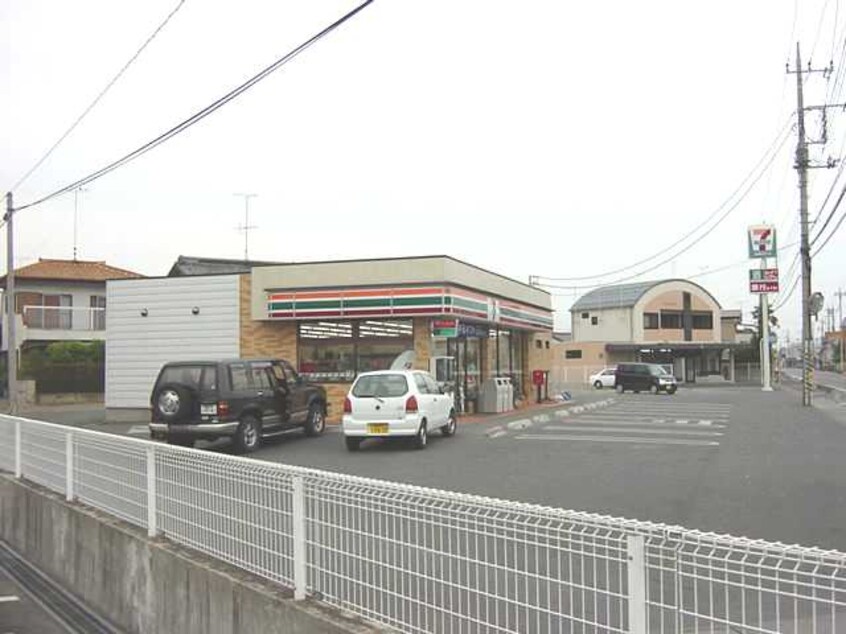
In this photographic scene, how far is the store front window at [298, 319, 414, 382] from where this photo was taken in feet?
74.5

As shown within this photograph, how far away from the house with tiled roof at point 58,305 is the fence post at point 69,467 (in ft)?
113

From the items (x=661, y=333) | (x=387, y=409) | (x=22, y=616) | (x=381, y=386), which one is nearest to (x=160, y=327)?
(x=381, y=386)

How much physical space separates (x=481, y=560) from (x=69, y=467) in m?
6.69

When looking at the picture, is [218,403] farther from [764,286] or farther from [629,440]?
[764,286]

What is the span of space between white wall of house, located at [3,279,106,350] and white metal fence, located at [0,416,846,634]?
38644 mm

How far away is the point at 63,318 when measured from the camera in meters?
42.0

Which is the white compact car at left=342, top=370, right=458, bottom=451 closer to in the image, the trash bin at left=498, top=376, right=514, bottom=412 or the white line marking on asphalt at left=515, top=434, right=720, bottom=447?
the white line marking on asphalt at left=515, top=434, right=720, bottom=447

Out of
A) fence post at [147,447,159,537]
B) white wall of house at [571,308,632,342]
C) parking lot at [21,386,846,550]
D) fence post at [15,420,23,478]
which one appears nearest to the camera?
fence post at [147,447,159,537]

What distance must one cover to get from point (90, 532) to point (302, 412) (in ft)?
34.4

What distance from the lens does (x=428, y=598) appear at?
13.6ft

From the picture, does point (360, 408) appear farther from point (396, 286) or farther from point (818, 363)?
point (818, 363)

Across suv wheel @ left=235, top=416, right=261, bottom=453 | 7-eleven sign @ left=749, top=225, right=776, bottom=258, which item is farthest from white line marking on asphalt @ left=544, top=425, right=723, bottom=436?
7-eleven sign @ left=749, top=225, right=776, bottom=258

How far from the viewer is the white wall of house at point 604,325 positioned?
2808 inches

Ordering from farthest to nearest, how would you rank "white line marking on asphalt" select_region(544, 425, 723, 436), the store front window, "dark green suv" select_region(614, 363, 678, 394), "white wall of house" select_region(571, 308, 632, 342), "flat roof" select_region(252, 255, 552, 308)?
"white wall of house" select_region(571, 308, 632, 342) < "dark green suv" select_region(614, 363, 678, 394) < the store front window < "flat roof" select_region(252, 255, 552, 308) < "white line marking on asphalt" select_region(544, 425, 723, 436)
